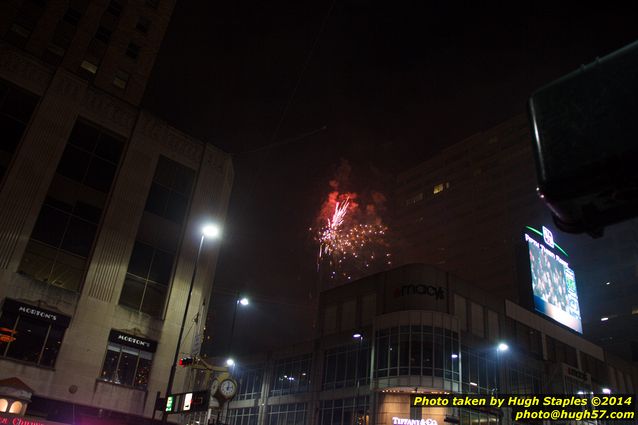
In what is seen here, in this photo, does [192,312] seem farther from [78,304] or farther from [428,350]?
[428,350]

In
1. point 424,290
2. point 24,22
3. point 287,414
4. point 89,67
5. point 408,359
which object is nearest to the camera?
point 24,22

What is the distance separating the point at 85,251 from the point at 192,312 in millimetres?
8032

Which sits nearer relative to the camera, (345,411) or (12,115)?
(12,115)

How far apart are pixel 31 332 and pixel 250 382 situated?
40501mm

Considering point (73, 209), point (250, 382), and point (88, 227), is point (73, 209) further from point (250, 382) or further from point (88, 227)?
point (250, 382)

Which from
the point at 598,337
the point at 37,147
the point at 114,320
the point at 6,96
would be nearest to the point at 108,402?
the point at 114,320

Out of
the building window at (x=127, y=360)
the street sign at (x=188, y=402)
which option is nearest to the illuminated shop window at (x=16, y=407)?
the building window at (x=127, y=360)

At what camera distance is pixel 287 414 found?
55.6m

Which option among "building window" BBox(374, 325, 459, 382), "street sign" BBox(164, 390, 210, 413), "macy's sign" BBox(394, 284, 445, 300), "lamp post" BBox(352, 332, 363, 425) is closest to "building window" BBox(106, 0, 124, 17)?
"street sign" BBox(164, 390, 210, 413)

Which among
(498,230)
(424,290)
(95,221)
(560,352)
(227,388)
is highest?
(498,230)

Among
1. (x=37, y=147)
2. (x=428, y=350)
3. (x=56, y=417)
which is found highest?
(x=37, y=147)

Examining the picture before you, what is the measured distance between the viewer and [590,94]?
229cm

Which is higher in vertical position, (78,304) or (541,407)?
(78,304)

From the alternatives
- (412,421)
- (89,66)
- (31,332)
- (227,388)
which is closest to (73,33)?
(89,66)
